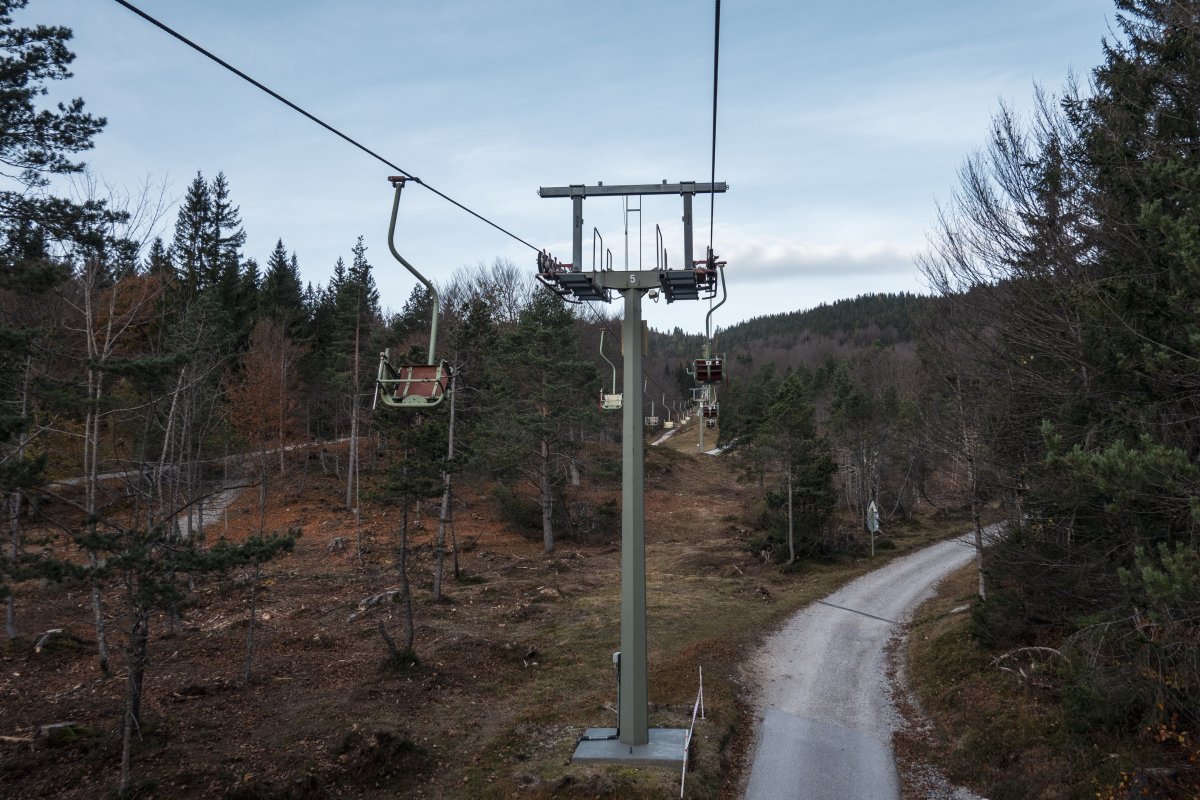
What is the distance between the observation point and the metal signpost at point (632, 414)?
35.0 ft

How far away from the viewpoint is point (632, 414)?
36.1 ft

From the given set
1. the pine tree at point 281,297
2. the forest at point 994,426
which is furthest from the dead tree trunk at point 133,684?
the pine tree at point 281,297

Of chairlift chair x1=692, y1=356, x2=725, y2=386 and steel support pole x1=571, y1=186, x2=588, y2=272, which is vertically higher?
steel support pole x1=571, y1=186, x2=588, y2=272

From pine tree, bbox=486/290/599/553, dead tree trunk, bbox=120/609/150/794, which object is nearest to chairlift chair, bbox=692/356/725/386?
dead tree trunk, bbox=120/609/150/794

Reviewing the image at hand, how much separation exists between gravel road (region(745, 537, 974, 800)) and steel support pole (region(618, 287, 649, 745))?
2233mm

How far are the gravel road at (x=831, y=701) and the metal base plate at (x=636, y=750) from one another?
1.32 metres

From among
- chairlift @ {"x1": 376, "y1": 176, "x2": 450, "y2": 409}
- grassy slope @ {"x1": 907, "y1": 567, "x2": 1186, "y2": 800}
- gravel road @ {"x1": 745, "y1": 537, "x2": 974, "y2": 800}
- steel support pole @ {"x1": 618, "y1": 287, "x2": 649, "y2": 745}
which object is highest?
chairlift @ {"x1": 376, "y1": 176, "x2": 450, "y2": 409}

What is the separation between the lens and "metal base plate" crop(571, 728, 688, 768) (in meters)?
10.9

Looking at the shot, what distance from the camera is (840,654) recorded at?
63.6 ft

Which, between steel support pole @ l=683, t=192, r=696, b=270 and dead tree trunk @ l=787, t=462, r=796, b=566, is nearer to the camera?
steel support pole @ l=683, t=192, r=696, b=270

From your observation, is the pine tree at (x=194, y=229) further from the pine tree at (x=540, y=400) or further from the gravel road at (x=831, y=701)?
the gravel road at (x=831, y=701)

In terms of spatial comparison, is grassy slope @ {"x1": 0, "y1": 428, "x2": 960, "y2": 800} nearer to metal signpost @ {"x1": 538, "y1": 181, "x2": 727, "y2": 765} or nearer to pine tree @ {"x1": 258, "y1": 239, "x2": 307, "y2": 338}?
metal signpost @ {"x1": 538, "y1": 181, "x2": 727, "y2": 765}

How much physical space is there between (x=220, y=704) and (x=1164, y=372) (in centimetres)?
1748

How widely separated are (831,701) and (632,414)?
29.7 feet
